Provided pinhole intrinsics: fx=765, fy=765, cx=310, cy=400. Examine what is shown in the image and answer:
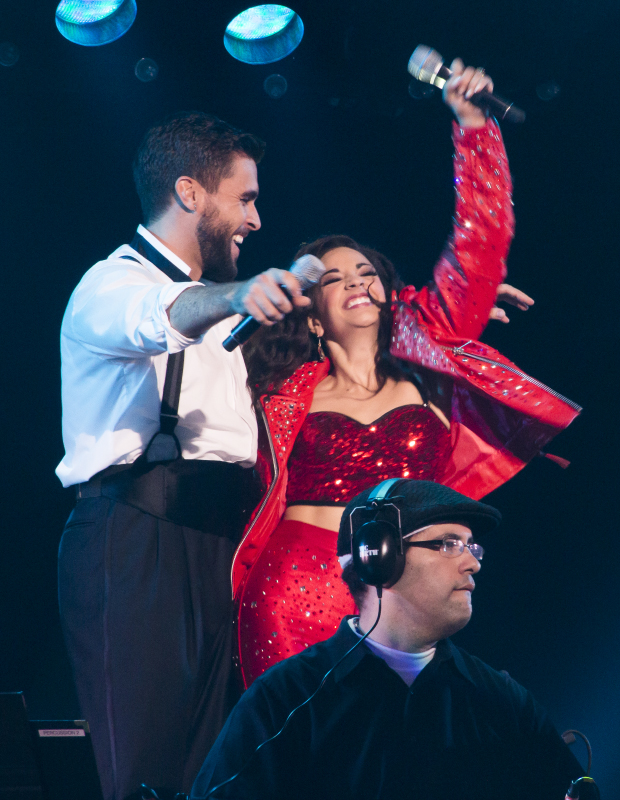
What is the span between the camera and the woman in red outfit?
221cm

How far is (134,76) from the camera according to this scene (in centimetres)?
301

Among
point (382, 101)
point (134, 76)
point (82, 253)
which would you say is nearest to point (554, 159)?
point (382, 101)

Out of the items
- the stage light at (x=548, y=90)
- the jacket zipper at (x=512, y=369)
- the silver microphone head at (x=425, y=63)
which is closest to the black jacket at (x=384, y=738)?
the jacket zipper at (x=512, y=369)

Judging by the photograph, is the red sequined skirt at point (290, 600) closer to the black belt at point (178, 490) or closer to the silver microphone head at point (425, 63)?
the black belt at point (178, 490)

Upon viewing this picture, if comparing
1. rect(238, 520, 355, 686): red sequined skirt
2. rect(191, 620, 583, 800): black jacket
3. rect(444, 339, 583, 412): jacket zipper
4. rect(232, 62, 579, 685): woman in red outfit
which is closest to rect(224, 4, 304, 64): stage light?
rect(232, 62, 579, 685): woman in red outfit

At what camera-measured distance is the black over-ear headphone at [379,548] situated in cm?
148

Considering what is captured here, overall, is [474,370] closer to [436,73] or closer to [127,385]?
[436,73]

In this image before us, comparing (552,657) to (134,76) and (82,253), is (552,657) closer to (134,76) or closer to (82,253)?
(82,253)

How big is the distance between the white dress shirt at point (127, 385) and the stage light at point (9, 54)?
1167 mm

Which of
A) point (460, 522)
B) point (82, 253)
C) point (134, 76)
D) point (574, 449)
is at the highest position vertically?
point (134, 76)

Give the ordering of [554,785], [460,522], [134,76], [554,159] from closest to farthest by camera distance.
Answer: [554,785] → [460,522] → [134,76] → [554,159]

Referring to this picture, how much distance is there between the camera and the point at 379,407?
2533 millimetres

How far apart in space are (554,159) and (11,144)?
2.21m

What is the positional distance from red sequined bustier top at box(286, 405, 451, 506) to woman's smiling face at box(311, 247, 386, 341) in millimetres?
358
